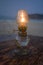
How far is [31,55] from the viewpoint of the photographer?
112 centimetres

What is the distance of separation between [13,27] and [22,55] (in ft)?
2.07

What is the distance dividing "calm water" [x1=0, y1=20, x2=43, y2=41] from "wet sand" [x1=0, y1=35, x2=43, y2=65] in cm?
21

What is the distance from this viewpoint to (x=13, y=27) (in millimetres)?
1692

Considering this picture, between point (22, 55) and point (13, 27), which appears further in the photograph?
point (13, 27)

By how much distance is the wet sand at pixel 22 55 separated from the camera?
3.28 feet

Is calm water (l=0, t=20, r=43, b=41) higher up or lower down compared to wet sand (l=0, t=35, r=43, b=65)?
higher up

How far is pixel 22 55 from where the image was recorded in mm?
1115

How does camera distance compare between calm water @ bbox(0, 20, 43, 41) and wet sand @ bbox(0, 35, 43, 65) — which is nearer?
wet sand @ bbox(0, 35, 43, 65)

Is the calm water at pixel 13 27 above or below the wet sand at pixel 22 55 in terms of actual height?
above

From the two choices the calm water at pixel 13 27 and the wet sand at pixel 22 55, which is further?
the calm water at pixel 13 27

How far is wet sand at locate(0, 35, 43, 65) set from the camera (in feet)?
3.28

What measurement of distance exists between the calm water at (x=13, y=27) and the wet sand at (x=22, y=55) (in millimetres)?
206

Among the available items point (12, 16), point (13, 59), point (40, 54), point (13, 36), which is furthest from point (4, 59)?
point (12, 16)

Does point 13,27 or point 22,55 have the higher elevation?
point 13,27
